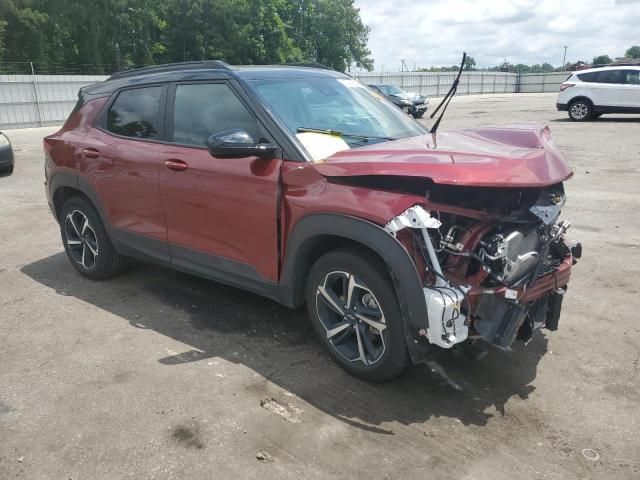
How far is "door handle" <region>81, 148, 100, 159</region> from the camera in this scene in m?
A: 4.79

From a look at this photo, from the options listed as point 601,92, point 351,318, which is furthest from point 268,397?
point 601,92

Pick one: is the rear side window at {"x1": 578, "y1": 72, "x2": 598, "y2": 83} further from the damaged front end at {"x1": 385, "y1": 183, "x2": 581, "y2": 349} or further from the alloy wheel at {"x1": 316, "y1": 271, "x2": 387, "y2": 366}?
the alloy wheel at {"x1": 316, "y1": 271, "x2": 387, "y2": 366}

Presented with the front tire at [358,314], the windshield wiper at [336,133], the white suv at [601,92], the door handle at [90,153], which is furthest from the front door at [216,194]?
the white suv at [601,92]

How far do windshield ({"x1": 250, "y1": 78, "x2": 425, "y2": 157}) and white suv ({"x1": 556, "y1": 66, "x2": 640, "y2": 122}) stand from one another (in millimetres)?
17081

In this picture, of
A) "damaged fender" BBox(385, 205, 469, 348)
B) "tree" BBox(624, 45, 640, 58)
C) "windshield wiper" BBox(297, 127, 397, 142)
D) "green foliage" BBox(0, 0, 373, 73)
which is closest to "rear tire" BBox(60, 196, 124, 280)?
"windshield wiper" BBox(297, 127, 397, 142)

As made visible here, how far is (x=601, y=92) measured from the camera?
18.7 m

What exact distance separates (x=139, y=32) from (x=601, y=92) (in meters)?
37.9

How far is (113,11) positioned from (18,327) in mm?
45471

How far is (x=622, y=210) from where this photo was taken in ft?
24.1

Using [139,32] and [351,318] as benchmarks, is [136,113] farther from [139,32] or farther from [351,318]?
[139,32]

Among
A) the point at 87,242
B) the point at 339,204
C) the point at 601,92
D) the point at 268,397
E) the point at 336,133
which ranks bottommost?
the point at 268,397

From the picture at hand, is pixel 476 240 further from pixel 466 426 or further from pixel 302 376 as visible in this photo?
pixel 302 376

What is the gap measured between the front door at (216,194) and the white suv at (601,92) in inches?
715

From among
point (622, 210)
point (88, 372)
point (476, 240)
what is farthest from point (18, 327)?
point (622, 210)
